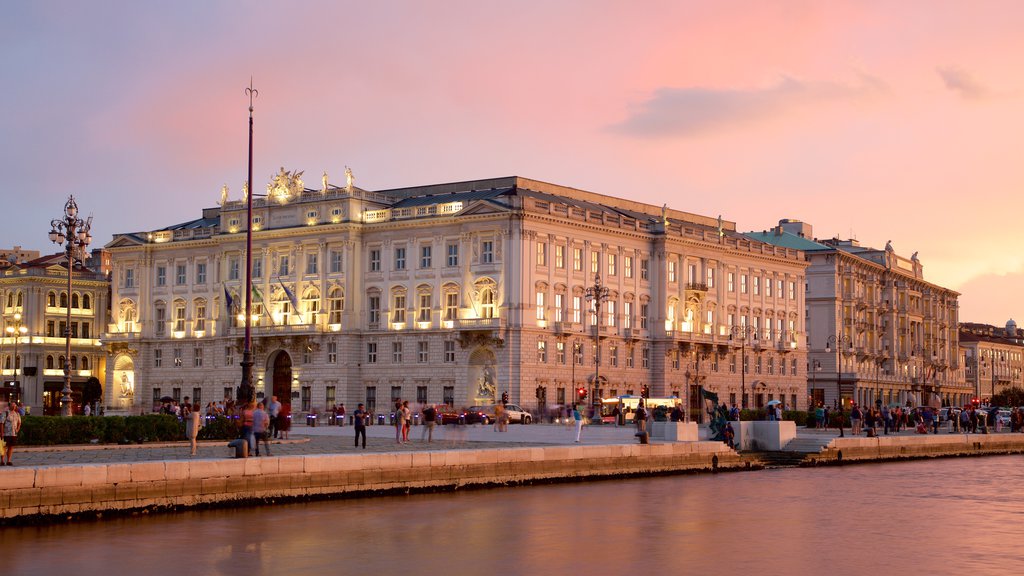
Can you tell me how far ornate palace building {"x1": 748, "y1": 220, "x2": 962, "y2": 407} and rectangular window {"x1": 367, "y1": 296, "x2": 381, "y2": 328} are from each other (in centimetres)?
4179

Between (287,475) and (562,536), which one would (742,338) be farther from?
(562,536)

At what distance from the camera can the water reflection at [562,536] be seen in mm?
23406

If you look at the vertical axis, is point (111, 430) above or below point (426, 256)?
below

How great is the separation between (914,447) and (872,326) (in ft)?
257

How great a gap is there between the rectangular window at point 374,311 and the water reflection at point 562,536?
2342 inches

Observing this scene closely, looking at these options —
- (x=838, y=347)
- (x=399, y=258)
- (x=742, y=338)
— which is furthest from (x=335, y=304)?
(x=838, y=347)

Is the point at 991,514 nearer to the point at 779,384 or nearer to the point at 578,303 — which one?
the point at 578,303

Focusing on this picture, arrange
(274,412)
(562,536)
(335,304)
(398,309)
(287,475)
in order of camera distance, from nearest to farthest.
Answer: (562,536) < (287,475) < (274,412) < (398,309) < (335,304)

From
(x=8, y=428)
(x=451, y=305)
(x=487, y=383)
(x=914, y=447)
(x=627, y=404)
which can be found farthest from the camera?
(x=451, y=305)

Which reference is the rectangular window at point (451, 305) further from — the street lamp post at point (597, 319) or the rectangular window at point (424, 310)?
the street lamp post at point (597, 319)

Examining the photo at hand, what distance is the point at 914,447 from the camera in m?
60.1

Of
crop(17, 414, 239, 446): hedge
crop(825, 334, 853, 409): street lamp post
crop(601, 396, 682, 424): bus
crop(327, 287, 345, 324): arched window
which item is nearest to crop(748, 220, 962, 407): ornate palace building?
crop(825, 334, 853, 409): street lamp post

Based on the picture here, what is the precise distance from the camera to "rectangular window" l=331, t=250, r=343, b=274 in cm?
9806

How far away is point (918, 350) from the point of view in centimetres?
14962
